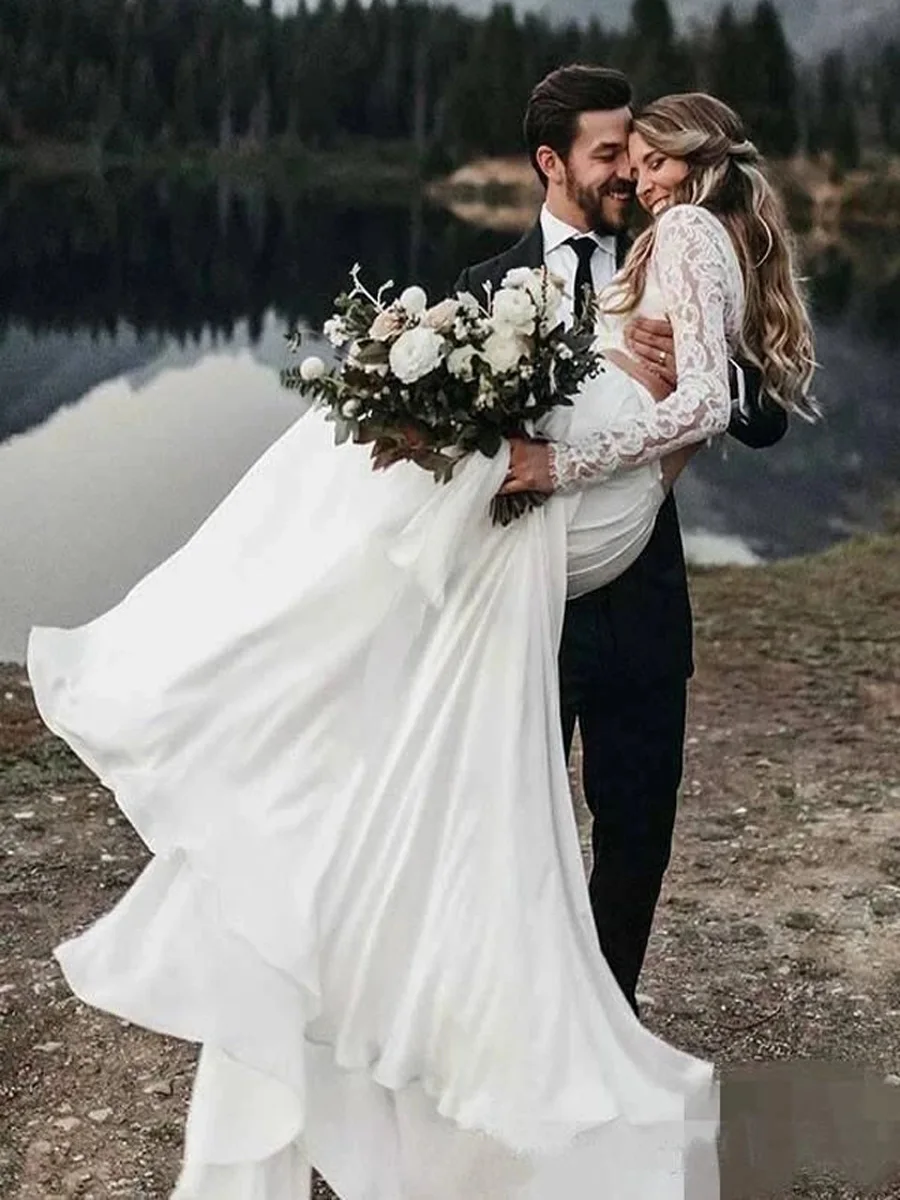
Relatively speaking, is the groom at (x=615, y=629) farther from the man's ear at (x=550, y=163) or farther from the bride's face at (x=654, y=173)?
the bride's face at (x=654, y=173)

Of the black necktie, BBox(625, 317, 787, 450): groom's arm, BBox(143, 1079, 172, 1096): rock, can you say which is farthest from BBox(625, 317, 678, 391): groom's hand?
BBox(143, 1079, 172, 1096): rock

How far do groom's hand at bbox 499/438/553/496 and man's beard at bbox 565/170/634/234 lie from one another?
0.68 metres

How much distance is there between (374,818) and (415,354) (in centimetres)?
72

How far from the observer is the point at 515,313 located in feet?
7.86

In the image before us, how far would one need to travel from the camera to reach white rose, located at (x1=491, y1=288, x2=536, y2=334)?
240cm

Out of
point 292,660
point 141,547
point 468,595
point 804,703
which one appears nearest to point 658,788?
point 468,595

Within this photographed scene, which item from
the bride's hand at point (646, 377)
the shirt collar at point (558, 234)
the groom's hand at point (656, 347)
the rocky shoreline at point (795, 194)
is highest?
the shirt collar at point (558, 234)

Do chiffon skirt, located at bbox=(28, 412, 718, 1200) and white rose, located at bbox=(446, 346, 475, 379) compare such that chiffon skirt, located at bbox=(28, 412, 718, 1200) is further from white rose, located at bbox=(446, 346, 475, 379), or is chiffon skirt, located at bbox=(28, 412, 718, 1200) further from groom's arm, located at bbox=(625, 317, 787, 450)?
groom's arm, located at bbox=(625, 317, 787, 450)

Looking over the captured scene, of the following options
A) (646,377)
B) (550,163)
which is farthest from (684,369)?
(550,163)

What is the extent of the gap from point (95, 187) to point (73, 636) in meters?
4.50

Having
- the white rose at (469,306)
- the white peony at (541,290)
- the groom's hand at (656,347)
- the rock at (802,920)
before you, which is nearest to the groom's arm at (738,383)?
the groom's hand at (656,347)

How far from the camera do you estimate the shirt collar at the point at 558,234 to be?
308 centimetres

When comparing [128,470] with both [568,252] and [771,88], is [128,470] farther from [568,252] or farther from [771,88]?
[568,252]

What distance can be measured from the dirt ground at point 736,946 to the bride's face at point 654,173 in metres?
1.80
